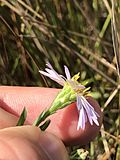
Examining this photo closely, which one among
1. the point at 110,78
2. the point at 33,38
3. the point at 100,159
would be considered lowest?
the point at 100,159

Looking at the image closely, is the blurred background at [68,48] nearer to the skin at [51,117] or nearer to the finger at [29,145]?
the skin at [51,117]

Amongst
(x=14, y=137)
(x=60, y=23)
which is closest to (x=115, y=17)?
(x=60, y=23)

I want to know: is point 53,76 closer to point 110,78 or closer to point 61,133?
point 61,133

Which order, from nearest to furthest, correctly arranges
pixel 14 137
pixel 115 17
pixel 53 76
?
pixel 14 137 → pixel 53 76 → pixel 115 17

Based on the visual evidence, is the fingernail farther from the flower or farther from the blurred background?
the blurred background

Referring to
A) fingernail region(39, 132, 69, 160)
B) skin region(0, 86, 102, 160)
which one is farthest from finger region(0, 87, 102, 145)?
fingernail region(39, 132, 69, 160)

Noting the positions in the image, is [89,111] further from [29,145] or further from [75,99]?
[29,145]
